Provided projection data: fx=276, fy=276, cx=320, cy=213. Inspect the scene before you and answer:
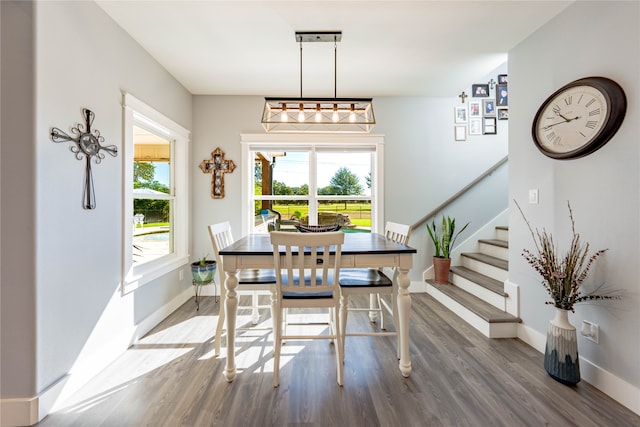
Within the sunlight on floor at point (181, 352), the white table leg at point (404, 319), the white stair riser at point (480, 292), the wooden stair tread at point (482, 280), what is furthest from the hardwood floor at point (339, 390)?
the wooden stair tread at point (482, 280)

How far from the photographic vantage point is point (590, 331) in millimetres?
1786

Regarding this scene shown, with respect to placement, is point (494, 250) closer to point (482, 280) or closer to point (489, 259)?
point (489, 259)

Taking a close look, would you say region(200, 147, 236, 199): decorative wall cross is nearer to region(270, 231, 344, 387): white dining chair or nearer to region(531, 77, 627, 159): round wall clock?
region(270, 231, 344, 387): white dining chair

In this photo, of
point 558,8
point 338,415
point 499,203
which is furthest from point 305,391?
point 499,203

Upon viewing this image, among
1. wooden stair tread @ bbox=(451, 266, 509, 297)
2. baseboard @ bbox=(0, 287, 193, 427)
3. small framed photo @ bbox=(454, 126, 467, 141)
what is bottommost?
baseboard @ bbox=(0, 287, 193, 427)

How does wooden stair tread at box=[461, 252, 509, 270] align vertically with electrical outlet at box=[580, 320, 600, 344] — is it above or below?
above

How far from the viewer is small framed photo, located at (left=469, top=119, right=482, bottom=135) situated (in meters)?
3.45

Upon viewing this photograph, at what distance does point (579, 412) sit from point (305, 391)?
155 centimetres

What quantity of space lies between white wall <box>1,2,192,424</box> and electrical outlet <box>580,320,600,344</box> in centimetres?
327

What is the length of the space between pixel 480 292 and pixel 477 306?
0.25 metres

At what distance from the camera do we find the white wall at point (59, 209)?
147 centimetres

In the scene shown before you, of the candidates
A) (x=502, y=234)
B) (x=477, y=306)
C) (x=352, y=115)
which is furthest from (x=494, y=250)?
(x=352, y=115)

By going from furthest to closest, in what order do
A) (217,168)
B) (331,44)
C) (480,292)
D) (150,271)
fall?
(217,168)
(480,292)
(150,271)
(331,44)

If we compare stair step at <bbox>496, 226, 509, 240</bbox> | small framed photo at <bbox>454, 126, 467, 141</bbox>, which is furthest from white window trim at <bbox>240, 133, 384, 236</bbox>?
stair step at <bbox>496, 226, 509, 240</bbox>
